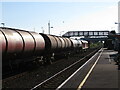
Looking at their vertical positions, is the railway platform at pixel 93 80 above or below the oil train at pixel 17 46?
below

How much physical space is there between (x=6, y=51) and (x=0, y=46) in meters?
0.95

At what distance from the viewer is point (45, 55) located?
31.0 m

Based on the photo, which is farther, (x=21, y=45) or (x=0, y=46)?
(x=21, y=45)

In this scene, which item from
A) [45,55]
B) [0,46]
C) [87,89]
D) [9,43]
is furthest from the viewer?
[45,55]

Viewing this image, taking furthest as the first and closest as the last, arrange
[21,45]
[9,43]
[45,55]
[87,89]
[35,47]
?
[45,55], [35,47], [21,45], [9,43], [87,89]

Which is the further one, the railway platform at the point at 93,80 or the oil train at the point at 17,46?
the oil train at the point at 17,46

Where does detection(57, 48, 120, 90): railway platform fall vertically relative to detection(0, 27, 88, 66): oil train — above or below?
below

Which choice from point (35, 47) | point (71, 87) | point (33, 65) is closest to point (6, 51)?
point (71, 87)

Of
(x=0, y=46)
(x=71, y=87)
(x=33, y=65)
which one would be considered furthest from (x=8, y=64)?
(x=33, y=65)

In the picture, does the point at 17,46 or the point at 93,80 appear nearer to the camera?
the point at 93,80

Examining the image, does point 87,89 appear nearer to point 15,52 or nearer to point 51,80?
point 51,80

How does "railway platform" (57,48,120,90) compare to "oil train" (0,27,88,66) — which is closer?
"railway platform" (57,48,120,90)

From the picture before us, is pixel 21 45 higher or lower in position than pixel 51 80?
higher

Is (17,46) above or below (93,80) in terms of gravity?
above
